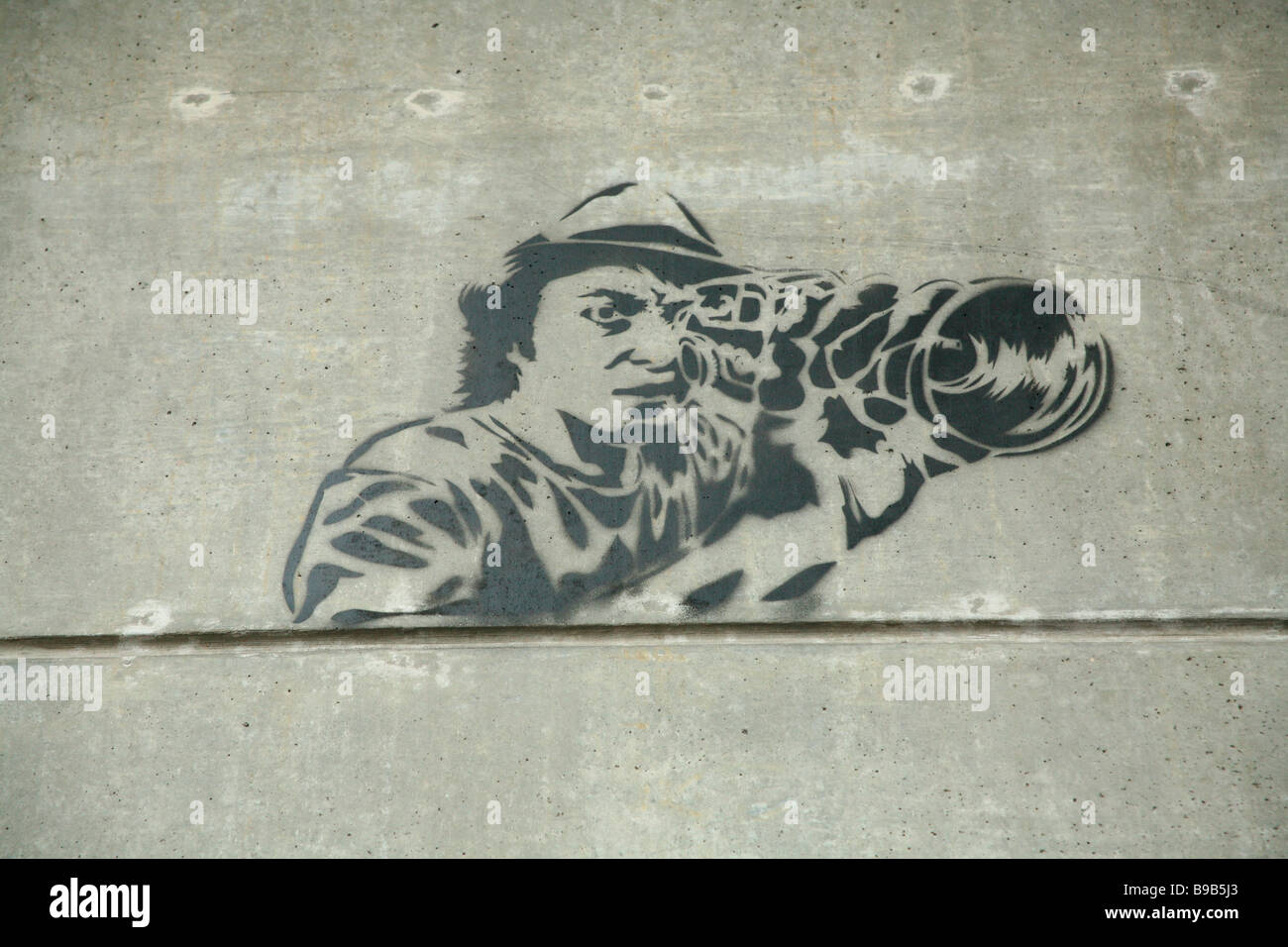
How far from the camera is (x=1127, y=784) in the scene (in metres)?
2.29

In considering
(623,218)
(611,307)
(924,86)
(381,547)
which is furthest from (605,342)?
(924,86)

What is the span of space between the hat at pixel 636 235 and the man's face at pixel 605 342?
7 centimetres

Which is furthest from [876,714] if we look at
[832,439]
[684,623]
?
[832,439]

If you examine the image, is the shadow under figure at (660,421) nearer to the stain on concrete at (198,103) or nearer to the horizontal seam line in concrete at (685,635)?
the horizontal seam line in concrete at (685,635)

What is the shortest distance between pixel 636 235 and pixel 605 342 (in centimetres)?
40

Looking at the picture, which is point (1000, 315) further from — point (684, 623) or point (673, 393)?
point (684, 623)

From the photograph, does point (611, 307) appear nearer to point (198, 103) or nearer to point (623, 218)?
point (623, 218)

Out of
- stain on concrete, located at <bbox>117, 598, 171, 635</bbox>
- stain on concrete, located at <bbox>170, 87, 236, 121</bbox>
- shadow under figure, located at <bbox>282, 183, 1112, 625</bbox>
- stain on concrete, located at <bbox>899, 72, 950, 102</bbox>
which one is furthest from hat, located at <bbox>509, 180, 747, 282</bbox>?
stain on concrete, located at <bbox>117, 598, 171, 635</bbox>

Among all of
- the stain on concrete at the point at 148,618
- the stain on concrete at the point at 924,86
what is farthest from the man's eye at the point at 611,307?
the stain on concrete at the point at 148,618

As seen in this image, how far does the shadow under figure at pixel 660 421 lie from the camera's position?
2457 millimetres

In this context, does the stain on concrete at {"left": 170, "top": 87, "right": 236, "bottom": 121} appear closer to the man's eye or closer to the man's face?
the man's face

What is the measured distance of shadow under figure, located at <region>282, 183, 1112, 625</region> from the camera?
246 cm

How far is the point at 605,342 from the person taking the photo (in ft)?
8.41

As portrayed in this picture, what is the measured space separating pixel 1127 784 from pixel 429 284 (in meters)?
2.73
